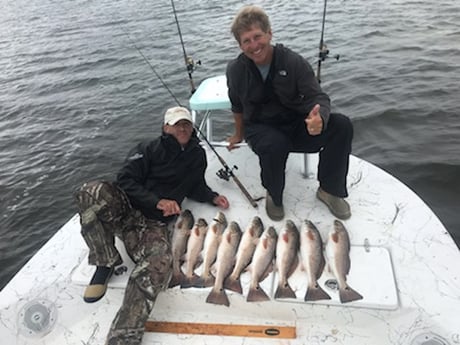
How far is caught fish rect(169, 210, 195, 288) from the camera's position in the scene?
3.27m

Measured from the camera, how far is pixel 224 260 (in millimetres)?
3326

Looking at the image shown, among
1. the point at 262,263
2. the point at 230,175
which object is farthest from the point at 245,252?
the point at 230,175

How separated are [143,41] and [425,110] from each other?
956cm

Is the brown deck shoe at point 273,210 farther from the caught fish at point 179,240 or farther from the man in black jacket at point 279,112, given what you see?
the caught fish at point 179,240

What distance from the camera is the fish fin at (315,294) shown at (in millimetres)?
2938

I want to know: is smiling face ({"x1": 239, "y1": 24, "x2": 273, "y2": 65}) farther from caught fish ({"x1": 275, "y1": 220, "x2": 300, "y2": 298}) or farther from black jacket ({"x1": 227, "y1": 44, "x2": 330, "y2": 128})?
caught fish ({"x1": 275, "y1": 220, "x2": 300, "y2": 298})

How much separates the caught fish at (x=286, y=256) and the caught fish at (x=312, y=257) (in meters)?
0.06

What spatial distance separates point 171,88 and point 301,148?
6.77m

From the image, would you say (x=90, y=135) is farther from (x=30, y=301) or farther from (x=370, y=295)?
(x=370, y=295)

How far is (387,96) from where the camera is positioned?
8.05 meters

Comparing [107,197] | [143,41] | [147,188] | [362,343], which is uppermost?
[107,197]

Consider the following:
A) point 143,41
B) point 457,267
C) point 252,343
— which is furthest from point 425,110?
point 143,41

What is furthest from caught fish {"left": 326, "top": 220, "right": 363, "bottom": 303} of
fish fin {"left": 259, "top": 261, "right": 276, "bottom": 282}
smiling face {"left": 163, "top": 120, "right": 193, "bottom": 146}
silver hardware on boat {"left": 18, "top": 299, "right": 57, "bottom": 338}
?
silver hardware on boat {"left": 18, "top": 299, "right": 57, "bottom": 338}

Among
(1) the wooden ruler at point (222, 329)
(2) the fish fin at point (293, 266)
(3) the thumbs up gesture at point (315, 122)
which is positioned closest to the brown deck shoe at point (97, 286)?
(1) the wooden ruler at point (222, 329)
